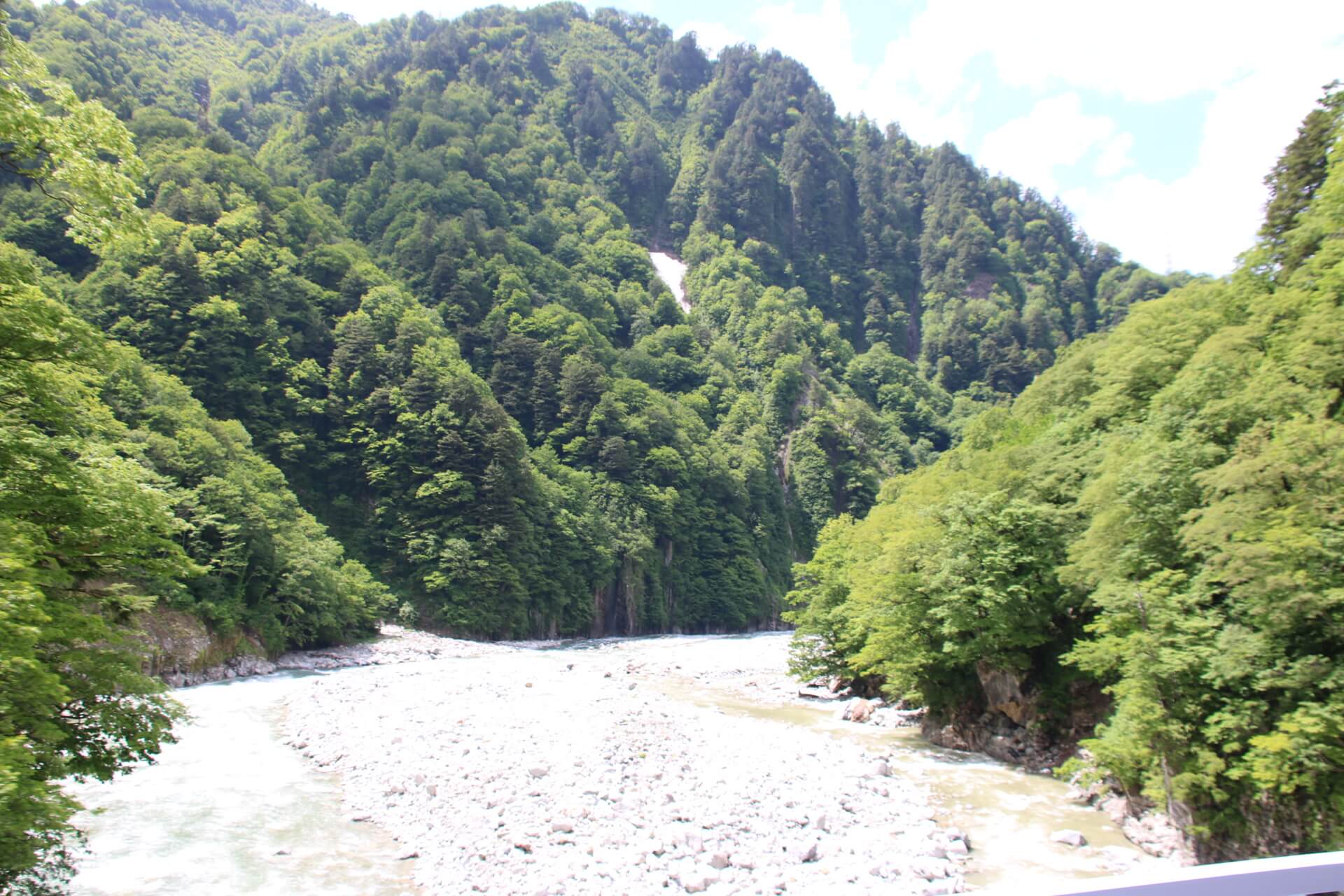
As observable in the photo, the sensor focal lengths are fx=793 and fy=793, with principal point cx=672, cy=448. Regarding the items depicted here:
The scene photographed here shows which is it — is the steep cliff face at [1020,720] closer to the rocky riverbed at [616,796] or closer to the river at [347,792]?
the river at [347,792]

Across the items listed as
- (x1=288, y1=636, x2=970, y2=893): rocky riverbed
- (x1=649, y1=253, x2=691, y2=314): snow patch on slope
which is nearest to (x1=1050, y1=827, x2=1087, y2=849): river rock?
(x1=288, y1=636, x2=970, y2=893): rocky riverbed

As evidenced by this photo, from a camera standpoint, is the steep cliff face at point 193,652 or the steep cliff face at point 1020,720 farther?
the steep cliff face at point 193,652

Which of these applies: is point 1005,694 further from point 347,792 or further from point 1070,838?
point 347,792

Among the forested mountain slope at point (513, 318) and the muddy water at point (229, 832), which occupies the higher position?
the forested mountain slope at point (513, 318)

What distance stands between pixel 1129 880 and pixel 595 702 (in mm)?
31584

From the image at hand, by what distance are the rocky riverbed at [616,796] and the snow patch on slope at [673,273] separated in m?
144

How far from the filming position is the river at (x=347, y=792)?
15812 mm

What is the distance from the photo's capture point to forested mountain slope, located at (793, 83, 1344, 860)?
48.9ft

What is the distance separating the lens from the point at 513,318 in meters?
102

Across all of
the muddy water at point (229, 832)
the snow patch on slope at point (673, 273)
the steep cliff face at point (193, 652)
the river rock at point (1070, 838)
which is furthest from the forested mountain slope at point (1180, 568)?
the snow patch on slope at point (673, 273)

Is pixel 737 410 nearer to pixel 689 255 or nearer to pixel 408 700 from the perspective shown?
pixel 689 255

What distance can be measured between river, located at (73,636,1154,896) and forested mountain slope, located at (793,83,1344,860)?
8.42 feet

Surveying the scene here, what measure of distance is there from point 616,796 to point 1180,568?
15190 millimetres

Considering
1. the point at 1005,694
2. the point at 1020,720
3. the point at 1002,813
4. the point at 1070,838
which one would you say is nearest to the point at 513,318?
the point at 1005,694
